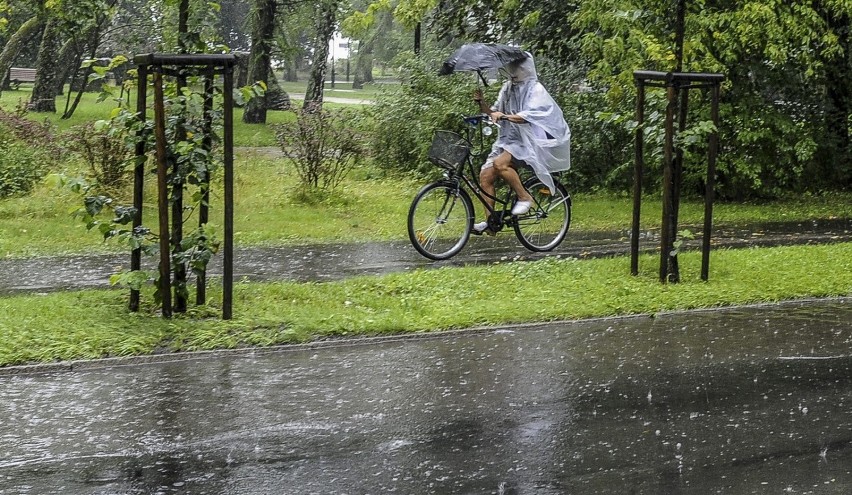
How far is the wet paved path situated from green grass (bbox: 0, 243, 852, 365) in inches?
24.5

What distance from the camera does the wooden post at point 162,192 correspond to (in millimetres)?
7414

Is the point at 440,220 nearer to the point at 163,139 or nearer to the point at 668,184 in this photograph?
the point at 668,184

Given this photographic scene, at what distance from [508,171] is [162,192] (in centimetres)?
426

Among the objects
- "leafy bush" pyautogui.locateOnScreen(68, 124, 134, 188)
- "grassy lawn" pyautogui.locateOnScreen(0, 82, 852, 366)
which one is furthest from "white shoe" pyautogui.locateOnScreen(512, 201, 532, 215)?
"leafy bush" pyautogui.locateOnScreen(68, 124, 134, 188)

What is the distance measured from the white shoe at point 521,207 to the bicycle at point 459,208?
0.05 metres

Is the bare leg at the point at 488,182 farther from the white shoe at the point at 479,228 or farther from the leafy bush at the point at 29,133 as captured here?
the leafy bush at the point at 29,133

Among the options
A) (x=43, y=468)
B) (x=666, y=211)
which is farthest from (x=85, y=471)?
(x=666, y=211)

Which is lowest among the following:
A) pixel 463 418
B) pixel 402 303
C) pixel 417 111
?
pixel 463 418

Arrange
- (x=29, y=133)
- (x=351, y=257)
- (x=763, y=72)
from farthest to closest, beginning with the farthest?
(x=29, y=133) → (x=763, y=72) → (x=351, y=257)

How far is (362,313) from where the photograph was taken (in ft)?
27.5

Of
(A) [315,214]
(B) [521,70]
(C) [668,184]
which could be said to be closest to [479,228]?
(B) [521,70]

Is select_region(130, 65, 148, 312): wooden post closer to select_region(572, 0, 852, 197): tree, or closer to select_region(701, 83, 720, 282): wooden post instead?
select_region(701, 83, 720, 282): wooden post

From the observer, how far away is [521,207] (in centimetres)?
1112

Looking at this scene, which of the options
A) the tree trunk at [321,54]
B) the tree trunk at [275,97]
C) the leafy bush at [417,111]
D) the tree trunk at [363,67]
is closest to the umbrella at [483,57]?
the leafy bush at [417,111]
